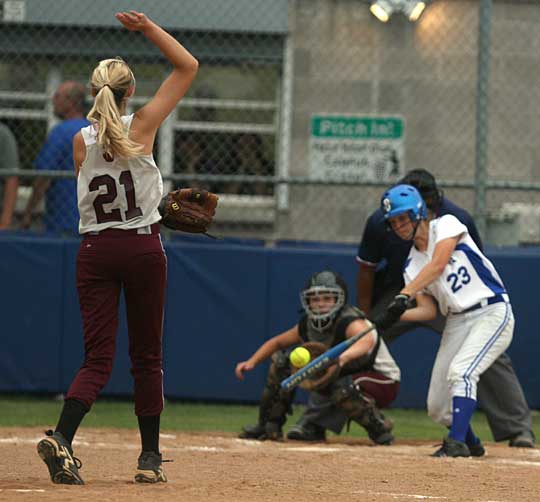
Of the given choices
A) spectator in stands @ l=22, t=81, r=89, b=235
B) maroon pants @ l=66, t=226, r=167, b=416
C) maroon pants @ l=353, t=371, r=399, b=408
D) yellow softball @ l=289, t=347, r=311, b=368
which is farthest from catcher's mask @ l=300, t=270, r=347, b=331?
spectator in stands @ l=22, t=81, r=89, b=235

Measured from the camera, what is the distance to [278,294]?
9664 millimetres

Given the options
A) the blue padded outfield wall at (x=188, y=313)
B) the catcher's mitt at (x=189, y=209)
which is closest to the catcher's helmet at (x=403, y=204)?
the catcher's mitt at (x=189, y=209)

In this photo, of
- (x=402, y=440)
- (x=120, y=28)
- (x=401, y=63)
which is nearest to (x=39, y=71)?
(x=120, y=28)

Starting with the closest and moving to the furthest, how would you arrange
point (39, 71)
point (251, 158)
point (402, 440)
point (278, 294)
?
1. point (402, 440)
2. point (278, 294)
3. point (251, 158)
4. point (39, 71)

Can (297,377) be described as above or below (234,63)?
below

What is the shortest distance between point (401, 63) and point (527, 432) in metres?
6.37

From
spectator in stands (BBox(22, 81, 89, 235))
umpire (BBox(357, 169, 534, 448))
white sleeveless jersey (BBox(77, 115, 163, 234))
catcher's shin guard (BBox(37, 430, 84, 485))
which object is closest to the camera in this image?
catcher's shin guard (BBox(37, 430, 84, 485))

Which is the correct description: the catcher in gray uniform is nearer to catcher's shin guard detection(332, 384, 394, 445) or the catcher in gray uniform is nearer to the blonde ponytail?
catcher's shin guard detection(332, 384, 394, 445)

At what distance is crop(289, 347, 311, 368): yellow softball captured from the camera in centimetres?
745

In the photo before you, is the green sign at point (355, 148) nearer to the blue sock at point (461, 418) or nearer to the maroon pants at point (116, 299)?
the blue sock at point (461, 418)

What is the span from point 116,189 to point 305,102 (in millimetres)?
8426

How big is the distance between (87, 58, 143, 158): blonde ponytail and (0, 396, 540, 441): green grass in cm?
358

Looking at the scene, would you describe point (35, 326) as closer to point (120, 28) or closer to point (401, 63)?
point (120, 28)

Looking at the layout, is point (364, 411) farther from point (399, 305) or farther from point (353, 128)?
point (353, 128)
